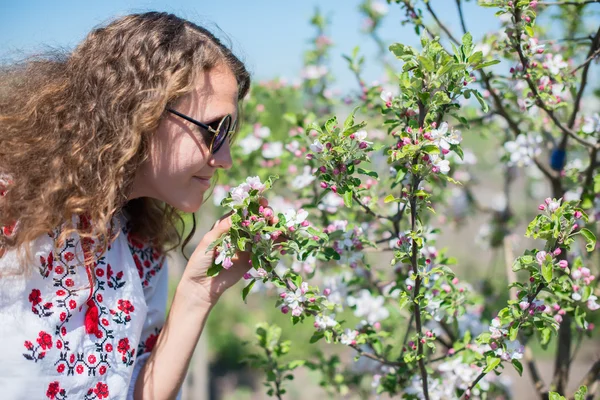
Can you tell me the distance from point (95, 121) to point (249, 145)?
89 centimetres

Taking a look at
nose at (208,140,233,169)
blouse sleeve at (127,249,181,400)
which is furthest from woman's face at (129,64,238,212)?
blouse sleeve at (127,249,181,400)

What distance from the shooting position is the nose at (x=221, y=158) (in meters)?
1.37

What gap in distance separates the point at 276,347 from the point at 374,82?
0.80 m

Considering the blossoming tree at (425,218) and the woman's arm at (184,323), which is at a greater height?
the blossoming tree at (425,218)

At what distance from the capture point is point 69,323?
4.40ft

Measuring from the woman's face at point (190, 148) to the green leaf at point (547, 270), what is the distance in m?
0.67

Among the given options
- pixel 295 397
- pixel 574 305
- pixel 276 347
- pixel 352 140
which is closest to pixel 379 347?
pixel 276 347

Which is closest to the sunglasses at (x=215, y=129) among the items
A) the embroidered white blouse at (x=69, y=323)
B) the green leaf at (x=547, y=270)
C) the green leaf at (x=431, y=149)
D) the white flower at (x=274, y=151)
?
the embroidered white blouse at (x=69, y=323)

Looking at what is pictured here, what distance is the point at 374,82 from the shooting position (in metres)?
1.88

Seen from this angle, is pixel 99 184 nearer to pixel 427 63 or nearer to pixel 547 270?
pixel 427 63

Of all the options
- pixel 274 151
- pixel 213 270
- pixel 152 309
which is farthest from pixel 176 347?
pixel 274 151

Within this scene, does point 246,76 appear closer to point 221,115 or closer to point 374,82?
point 221,115

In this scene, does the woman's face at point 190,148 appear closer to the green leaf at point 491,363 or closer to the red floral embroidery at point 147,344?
the red floral embroidery at point 147,344

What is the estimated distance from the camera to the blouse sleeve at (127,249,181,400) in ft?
5.20
